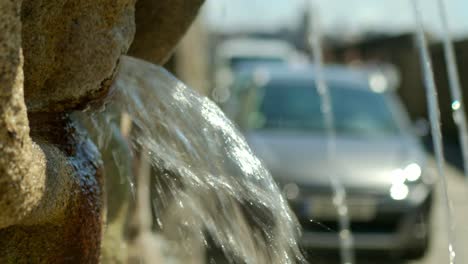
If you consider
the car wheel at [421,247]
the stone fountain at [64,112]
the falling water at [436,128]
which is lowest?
the stone fountain at [64,112]

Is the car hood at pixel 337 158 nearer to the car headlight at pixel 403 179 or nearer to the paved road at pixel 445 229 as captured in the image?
the car headlight at pixel 403 179

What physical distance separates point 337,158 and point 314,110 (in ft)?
3.13

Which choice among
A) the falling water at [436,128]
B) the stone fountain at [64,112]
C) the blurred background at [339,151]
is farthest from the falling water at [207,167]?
the blurred background at [339,151]

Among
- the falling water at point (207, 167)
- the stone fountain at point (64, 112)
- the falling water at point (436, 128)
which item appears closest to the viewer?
the stone fountain at point (64, 112)

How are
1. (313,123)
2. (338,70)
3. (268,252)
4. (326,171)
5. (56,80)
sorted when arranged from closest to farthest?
(56,80) → (268,252) → (326,171) → (313,123) → (338,70)

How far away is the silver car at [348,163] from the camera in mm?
6168

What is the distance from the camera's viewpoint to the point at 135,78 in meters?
1.86

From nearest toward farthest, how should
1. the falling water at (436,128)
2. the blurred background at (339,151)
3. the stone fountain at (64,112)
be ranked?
the stone fountain at (64,112), the falling water at (436,128), the blurred background at (339,151)

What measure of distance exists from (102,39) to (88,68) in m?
0.05

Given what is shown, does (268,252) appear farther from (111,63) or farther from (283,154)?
(283,154)

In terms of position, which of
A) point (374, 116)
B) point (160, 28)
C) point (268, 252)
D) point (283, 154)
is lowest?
point (268, 252)

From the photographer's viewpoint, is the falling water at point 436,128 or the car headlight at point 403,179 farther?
the car headlight at point 403,179

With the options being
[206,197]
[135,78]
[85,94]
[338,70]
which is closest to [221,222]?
[206,197]

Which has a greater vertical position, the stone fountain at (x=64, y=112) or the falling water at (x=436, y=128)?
the falling water at (x=436, y=128)
